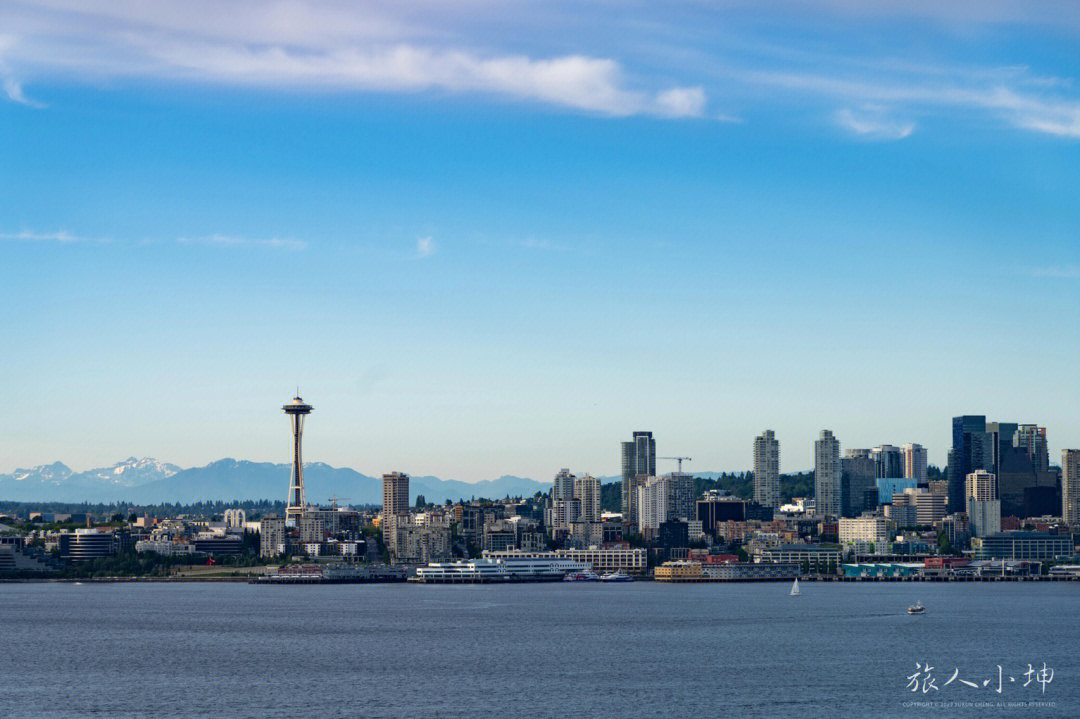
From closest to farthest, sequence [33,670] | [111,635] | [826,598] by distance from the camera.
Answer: [33,670] < [111,635] < [826,598]

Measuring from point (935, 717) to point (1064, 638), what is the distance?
35.1m

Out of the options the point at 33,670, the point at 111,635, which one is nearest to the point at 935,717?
the point at 33,670

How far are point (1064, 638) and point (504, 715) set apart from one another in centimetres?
4375

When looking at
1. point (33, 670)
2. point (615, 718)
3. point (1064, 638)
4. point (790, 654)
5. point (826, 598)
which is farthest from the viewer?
point (826, 598)

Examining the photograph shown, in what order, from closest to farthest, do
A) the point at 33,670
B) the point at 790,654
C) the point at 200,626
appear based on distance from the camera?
the point at 33,670 < the point at 790,654 < the point at 200,626

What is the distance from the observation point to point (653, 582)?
197750 mm

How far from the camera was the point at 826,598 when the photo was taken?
14612cm

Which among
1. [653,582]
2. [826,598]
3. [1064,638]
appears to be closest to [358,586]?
[653,582]

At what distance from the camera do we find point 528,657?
277 feet

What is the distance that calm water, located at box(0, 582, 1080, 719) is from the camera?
6631 cm

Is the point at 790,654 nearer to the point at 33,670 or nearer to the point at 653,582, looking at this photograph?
the point at 33,670

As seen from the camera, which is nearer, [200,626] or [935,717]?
[935,717]

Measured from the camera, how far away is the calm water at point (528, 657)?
66.3 metres

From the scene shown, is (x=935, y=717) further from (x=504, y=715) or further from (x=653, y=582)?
(x=653, y=582)
